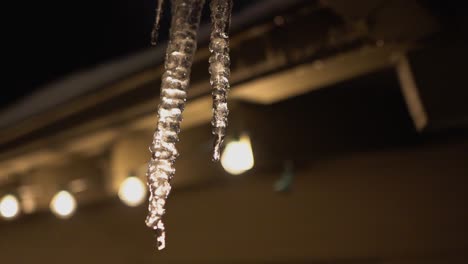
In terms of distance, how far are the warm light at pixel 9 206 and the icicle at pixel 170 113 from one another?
3.60 m

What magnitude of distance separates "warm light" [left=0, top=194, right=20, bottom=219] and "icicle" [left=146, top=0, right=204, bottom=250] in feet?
11.8

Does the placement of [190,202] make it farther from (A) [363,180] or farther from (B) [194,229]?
(A) [363,180]

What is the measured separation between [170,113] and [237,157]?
5.05ft

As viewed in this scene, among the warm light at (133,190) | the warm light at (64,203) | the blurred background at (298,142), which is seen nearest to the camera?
the blurred background at (298,142)

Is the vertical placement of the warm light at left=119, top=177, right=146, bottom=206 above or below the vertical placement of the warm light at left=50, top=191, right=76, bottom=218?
below

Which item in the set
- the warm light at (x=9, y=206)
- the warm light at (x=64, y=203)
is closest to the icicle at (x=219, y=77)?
the warm light at (x=64, y=203)

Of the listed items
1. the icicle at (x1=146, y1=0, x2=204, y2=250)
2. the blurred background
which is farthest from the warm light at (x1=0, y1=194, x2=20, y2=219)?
the icicle at (x1=146, y1=0, x2=204, y2=250)

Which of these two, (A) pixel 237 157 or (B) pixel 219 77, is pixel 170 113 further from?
(A) pixel 237 157

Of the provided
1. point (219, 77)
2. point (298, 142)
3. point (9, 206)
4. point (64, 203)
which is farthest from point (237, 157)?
point (9, 206)

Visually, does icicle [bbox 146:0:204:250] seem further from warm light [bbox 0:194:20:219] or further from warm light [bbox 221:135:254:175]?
warm light [bbox 0:194:20:219]

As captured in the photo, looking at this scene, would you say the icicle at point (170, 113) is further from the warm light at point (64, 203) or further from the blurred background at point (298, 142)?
the warm light at point (64, 203)

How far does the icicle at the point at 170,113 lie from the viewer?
1.13 meters

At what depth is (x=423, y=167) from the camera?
2.52 m

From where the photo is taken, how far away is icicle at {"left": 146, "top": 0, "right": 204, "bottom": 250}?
3.71 ft
